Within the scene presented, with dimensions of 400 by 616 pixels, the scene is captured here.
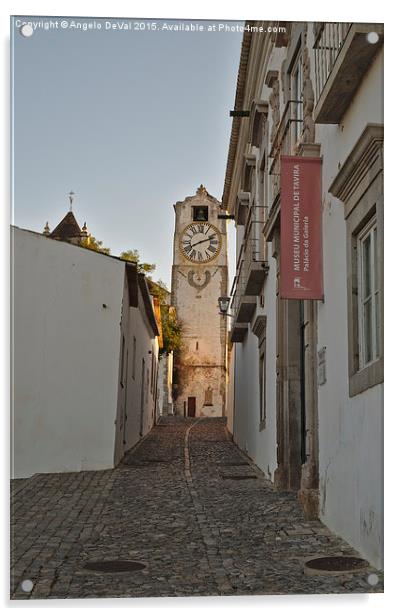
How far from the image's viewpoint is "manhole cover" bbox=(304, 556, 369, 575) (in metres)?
5.64

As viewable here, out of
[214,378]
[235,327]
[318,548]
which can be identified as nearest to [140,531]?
[318,548]

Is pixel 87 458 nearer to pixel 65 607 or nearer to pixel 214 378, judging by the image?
pixel 65 607

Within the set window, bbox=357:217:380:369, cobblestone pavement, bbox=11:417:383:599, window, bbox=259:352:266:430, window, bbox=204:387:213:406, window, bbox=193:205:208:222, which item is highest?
window, bbox=193:205:208:222

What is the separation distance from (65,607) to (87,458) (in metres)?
5.13

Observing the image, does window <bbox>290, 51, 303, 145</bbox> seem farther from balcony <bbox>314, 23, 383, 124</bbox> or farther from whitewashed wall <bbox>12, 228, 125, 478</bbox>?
whitewashed wall <bbox>12, 228, 125, 478</bbox>

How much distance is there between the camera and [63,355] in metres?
8.41

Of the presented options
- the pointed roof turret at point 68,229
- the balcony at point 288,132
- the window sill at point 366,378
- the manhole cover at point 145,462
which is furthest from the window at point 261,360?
the window sill at point 366,378

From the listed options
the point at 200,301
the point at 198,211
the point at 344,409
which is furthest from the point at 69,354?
the point at 200,301

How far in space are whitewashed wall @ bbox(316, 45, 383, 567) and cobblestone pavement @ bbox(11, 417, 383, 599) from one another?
0.27 metres

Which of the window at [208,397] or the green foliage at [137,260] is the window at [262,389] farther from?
the window at [208,397]

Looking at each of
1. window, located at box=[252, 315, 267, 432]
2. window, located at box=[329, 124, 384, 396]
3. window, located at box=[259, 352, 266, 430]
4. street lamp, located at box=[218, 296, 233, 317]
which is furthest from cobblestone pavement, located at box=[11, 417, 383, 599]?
street lamp, located at box=[218, 296, 233, 317]

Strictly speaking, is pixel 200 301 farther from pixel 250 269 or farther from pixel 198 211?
pixel 198 211

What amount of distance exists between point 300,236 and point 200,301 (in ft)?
32.6
